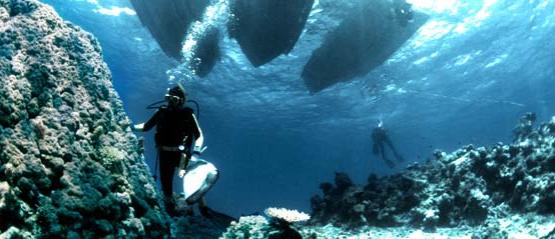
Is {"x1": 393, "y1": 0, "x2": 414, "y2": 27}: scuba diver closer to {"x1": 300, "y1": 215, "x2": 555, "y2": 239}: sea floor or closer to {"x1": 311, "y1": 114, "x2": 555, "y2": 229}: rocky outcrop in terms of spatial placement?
{"x1": 311, "y1": 114, "x2": 555, "y2": 229}: rocky outcrop

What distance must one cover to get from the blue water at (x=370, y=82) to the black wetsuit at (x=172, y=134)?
11709 mm

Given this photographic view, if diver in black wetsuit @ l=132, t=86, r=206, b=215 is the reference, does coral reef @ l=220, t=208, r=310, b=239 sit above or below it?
below

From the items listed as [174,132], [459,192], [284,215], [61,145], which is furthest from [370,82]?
[61,145]

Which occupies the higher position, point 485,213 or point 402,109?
point 402,109

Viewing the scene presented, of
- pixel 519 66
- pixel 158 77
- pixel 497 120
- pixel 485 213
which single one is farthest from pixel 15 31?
pixel 497 120

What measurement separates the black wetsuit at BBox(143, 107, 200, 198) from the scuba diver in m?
13.3

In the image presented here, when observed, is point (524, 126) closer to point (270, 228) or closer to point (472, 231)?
point (472, 231)

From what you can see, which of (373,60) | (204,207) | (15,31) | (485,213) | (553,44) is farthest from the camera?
(553,44)

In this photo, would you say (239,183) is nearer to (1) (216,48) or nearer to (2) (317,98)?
(2) (317,98)

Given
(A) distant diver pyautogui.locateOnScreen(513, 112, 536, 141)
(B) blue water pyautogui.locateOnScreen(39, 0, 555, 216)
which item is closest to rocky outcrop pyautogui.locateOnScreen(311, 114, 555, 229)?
(A) distant diver pyautogui.locateOnScreen(513, 112, 536, 141)

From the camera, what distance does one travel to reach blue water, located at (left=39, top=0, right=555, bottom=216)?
2212 centimetres

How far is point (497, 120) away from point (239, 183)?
7509 centimetres

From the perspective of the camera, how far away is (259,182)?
116688 mm

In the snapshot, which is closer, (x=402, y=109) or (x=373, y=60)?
(x=373, y=60)
